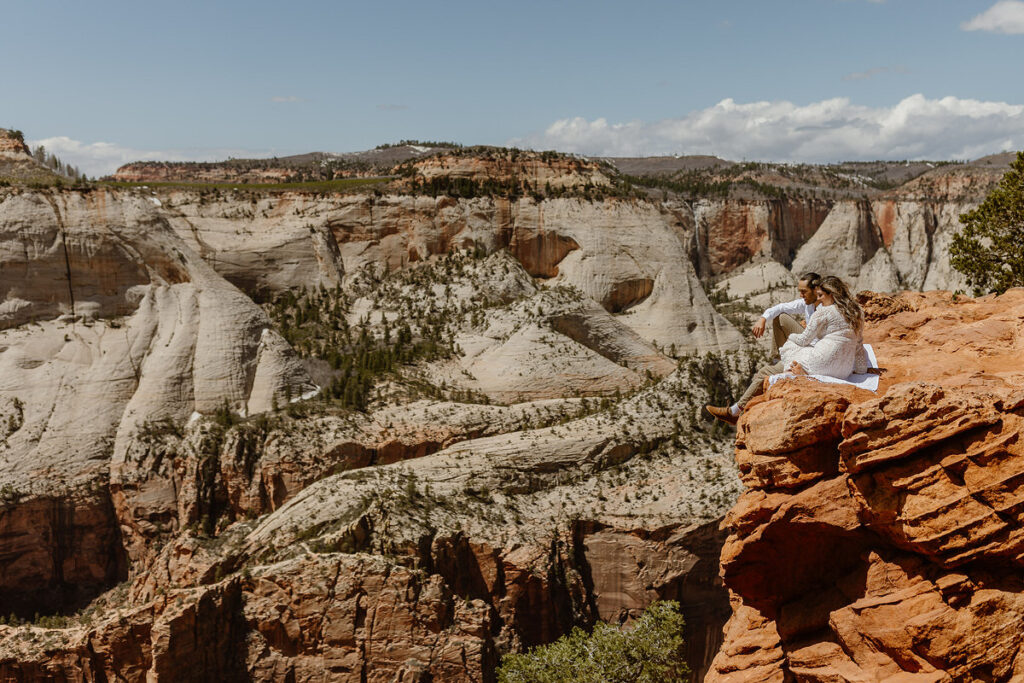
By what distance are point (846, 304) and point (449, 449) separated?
20629 mm

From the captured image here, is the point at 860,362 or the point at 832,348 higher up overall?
the point at 832,348

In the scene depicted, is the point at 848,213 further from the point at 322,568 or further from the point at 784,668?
the point at 784,668

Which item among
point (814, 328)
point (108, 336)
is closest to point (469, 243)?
point (108, 336)

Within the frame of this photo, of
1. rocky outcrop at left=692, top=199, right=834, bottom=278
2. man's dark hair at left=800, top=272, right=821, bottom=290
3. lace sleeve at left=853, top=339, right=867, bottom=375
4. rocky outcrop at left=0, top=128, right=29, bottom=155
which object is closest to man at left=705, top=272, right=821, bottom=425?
man's dark hair at left=800, top=272, right=821, bottom=290

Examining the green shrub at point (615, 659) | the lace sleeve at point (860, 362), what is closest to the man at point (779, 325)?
the lace sleeve at point (860, 362)

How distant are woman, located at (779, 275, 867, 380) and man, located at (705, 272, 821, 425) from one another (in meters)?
0.49

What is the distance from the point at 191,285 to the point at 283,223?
25.5 feet

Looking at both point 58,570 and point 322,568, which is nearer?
point 322,568

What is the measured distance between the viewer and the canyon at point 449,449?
9539 mm

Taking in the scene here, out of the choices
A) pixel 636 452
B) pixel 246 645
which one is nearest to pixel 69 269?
pixel 246 645

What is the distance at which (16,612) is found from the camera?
29375 mm

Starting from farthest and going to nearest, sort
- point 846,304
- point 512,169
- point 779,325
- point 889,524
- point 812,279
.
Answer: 1. point 512,169
2. point 779,325
3. point 812,279
4. point 846,304
5. point 889,524

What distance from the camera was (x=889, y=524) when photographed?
30.5ft

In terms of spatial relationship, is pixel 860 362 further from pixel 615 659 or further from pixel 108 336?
pixel 108 336
